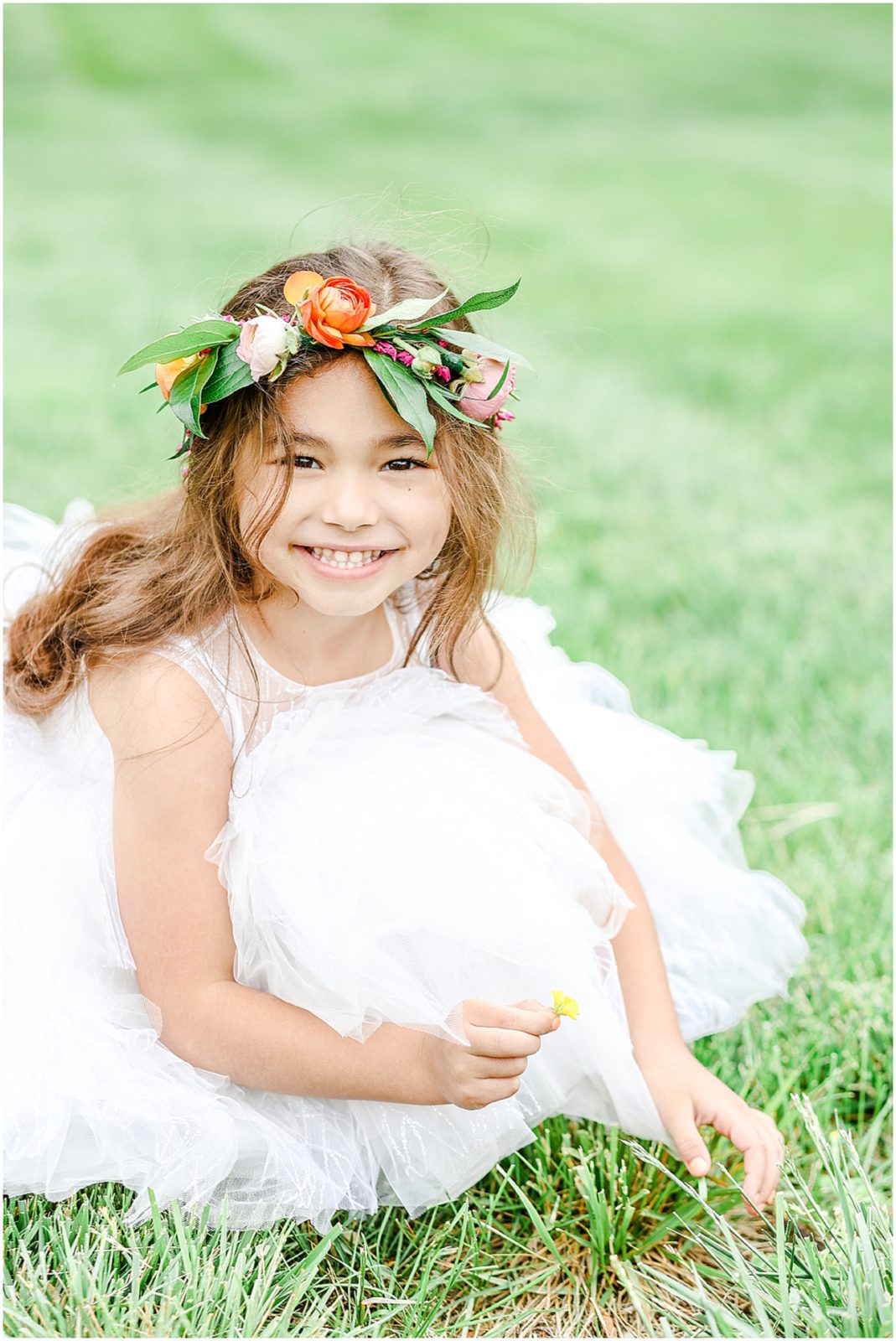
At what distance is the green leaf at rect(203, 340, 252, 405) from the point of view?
1.52 metres

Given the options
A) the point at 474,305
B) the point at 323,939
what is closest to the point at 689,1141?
the point at 323,939

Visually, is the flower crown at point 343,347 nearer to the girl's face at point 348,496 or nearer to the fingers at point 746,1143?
the girl's face at point 348,496

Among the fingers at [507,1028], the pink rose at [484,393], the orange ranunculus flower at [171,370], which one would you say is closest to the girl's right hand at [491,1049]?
the fingers at [507,1028]

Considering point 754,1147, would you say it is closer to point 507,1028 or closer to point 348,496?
point 507,1028

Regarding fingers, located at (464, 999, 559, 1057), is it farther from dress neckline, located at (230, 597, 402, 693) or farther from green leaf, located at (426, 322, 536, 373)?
green leaf, located at (426, 322, 536, 373)

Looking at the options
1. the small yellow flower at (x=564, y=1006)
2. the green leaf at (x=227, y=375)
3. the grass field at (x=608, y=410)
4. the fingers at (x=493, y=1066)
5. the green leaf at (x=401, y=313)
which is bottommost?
the grass field at (x=608, y=410)

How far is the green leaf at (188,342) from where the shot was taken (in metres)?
1.49

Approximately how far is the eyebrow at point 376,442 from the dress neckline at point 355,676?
0.29 metres

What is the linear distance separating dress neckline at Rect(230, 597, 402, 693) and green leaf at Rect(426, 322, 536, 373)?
0.42 m

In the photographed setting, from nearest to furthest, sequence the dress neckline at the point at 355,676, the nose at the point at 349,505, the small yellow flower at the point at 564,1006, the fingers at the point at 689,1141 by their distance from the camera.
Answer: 1. the small yellow flower at the point at 564,1006
2. the nose at the point at 349,505
3. the fingers at the point at 689,1141
4. the dress neckline at the point at 355,676

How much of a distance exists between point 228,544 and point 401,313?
38 centimetres

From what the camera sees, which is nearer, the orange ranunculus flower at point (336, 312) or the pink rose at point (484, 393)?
the orange ranunculus flower at point (336, 312)

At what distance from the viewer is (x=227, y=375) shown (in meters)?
1.53

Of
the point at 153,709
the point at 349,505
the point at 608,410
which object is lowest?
the point at 608,410
